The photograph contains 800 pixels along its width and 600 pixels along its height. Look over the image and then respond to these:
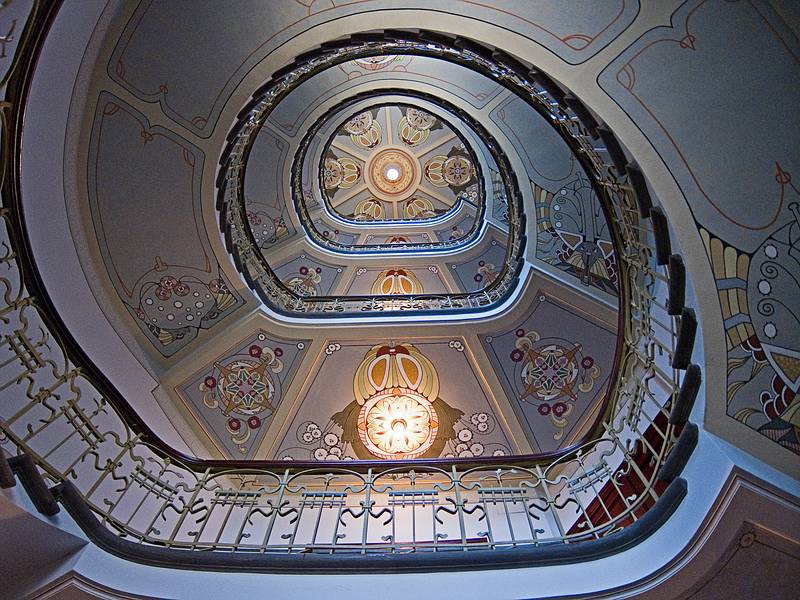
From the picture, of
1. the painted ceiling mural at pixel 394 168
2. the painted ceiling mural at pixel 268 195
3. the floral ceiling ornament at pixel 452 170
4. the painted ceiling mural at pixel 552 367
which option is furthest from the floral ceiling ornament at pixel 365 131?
the painted ceiling mural at pixel 552 367

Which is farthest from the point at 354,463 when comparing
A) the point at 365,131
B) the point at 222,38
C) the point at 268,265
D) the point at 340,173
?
the point at 365,131

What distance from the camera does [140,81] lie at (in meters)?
5.00

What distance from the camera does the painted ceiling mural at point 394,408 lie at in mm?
7184

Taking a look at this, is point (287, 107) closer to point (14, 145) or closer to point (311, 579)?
point (14, 145)

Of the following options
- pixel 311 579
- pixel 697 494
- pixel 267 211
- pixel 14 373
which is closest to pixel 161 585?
pixel 311 579

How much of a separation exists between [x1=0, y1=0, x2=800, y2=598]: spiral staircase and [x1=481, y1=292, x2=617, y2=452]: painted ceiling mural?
0.03m

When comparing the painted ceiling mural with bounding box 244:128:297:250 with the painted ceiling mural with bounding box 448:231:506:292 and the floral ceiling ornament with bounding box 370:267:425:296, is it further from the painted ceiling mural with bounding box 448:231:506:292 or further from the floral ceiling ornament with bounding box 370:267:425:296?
the painted ceiling mural with bounding box 448:231:506:292

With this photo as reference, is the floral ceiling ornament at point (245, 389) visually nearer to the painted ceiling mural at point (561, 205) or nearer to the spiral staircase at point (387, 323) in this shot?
the spiral staircase at point (387, 323)

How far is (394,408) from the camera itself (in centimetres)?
739

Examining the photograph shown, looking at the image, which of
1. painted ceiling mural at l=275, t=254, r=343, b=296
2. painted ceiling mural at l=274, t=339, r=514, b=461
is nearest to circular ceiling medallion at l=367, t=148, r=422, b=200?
painted ceiling mural at l=275, t=254, r=343, b=296

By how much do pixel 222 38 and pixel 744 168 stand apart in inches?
190

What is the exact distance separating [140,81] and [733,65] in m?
5.35

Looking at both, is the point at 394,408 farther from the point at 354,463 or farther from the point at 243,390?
the point at 354,463

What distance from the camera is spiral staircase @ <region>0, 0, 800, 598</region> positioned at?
8.79 feet
